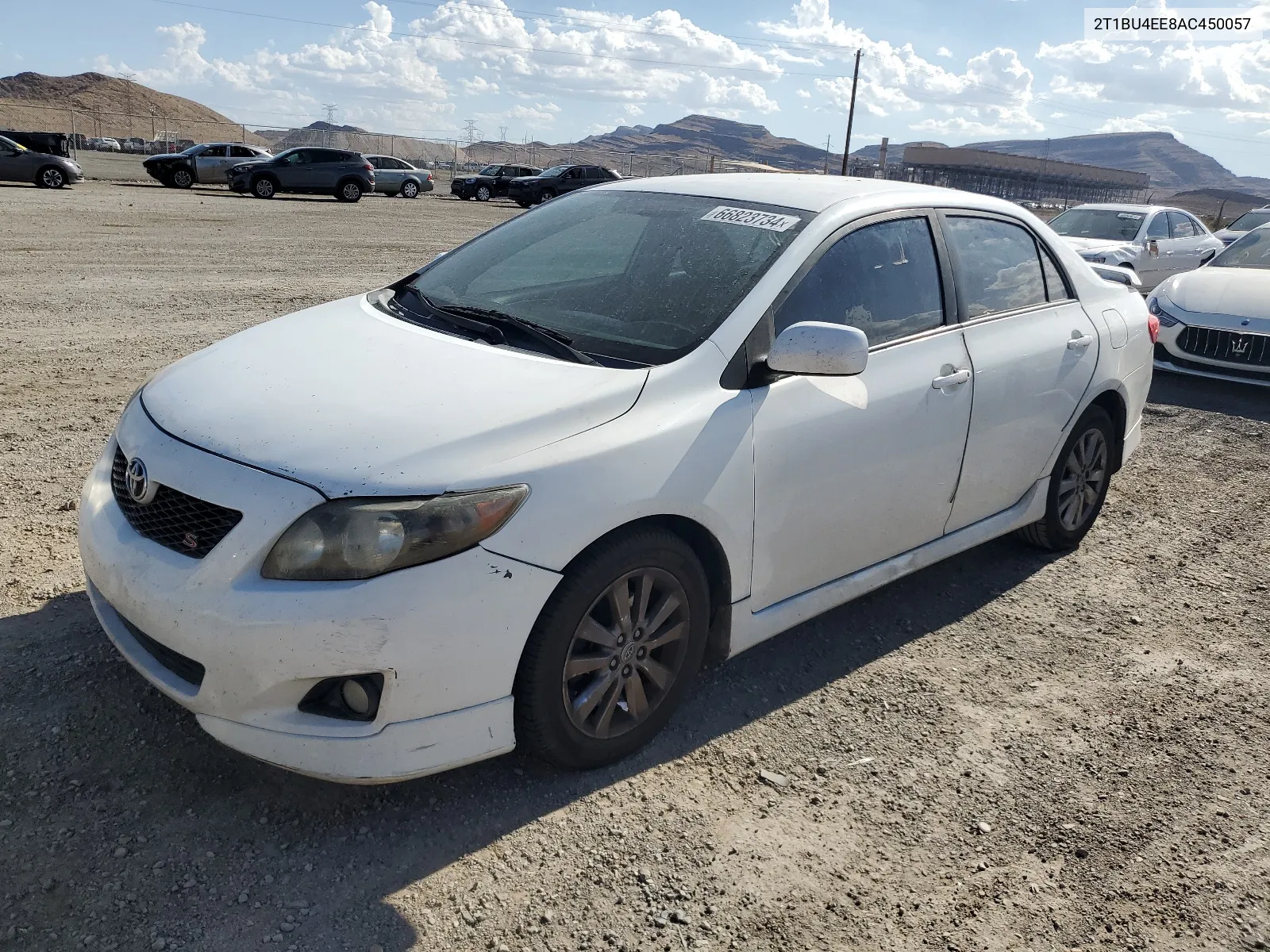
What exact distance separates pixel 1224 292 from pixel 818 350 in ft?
25.1

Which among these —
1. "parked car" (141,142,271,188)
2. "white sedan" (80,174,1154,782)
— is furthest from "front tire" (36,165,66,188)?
"white sedan" (80,174,1154,782)

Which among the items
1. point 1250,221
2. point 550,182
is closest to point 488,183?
point 550,182

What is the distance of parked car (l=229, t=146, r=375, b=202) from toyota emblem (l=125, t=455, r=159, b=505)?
28547 millimetres

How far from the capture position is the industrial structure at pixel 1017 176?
9188 cm

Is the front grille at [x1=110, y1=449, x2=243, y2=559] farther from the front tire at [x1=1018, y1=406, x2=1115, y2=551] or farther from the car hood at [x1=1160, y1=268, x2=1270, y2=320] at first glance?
the car hood at [x1=1160, y1=268, x2=1270, y2=320]

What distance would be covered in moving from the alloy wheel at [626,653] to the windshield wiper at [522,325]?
74 centimetres

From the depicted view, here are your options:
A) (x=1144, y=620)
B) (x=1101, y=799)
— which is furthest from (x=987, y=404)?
(x=1101, y=799)

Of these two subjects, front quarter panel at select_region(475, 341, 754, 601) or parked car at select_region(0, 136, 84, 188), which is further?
parked car at select_region(0, 136, 84, 188)

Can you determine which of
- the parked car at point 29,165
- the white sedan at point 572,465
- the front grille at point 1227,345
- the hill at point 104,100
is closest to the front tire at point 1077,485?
the white sedan at point 572,465

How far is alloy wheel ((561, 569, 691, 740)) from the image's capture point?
9.31ft

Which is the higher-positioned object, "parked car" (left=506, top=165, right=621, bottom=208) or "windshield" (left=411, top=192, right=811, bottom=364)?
"parked car" (left=506, top=165, right=621, bottom=208)

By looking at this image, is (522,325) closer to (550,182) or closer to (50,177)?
(50,177)

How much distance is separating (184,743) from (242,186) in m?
29.1

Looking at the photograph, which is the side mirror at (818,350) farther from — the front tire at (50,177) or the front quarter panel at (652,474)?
the front tire at (50,177)
